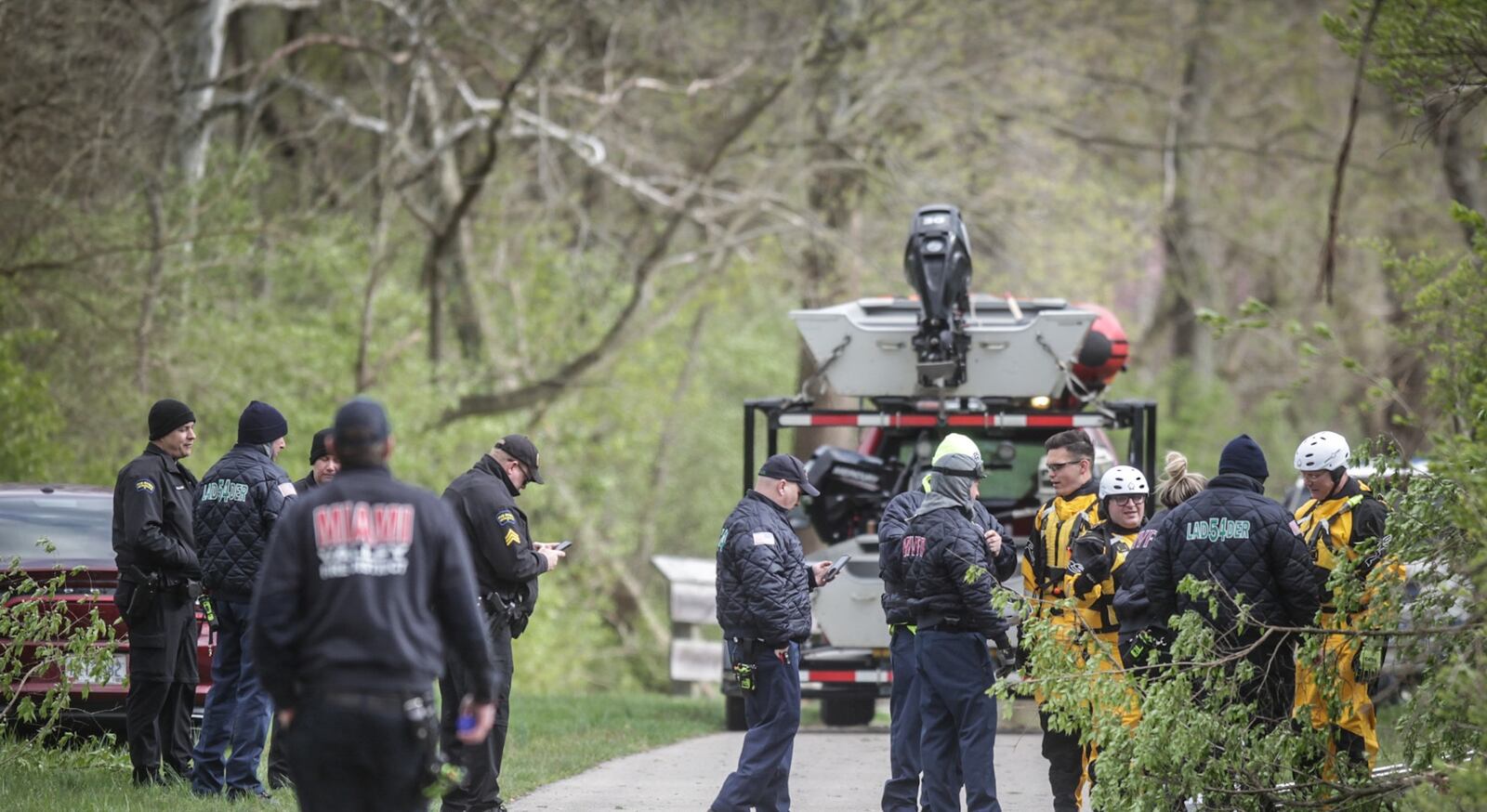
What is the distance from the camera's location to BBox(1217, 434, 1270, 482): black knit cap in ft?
27.6

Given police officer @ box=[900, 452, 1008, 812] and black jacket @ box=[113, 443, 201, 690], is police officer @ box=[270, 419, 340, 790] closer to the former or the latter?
black jacket @ box=[113, 443, 201, 690]

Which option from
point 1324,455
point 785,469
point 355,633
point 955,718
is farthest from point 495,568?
point 1324,455

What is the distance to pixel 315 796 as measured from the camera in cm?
543

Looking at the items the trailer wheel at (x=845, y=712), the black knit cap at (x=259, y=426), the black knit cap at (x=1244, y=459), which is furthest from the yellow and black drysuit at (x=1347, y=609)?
the trailer wheel at (x=845, y=712)

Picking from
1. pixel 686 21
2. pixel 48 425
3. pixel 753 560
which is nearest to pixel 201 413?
pixel 48 425

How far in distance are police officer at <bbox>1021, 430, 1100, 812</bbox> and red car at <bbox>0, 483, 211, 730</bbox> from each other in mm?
4534

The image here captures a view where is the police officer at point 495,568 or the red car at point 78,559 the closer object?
the police officer at point 495,568

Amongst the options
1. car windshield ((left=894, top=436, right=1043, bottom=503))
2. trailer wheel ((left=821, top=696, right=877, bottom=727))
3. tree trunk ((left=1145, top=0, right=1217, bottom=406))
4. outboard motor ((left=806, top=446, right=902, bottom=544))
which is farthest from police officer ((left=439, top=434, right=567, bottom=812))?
tree trunk ((left=1145, top=0, right=1217, bottom=406))

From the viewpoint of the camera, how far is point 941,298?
40.9 ft

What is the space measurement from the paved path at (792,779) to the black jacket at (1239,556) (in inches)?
81.5

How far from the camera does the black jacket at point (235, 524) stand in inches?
351

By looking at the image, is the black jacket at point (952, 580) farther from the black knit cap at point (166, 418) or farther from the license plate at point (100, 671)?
the license plate at point (100, 671)

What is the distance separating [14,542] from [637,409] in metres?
17.7

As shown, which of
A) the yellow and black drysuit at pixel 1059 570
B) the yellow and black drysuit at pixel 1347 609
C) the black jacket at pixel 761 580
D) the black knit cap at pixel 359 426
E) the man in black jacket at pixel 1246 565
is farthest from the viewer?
the yellow and black drysuit at pixel 1059 570
